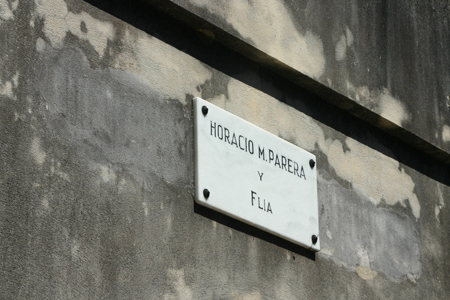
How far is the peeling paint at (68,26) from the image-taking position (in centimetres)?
Answer: 266

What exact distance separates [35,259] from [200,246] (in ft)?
2.18

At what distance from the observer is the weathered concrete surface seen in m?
3.30

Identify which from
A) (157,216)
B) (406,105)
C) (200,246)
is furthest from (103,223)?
(406,105)

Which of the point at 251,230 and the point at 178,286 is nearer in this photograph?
the point at 178,286

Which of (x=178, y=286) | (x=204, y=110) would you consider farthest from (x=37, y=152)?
(x=204, y=110)

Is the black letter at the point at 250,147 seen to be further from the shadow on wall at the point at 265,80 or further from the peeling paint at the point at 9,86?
the peeling paint at the point at 9,86

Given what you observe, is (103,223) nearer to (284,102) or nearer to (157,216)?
(157,216)

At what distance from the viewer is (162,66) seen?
3.01 meters

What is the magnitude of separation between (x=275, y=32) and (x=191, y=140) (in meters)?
0.65

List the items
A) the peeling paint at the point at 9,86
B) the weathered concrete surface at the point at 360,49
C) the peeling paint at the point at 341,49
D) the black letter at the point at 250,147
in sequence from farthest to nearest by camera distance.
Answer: the peeling paint at the point at 341,49, the weathered concrete surface at the point at 360,49, the black letter at the point at 250,147, the peeling paint at the point at 9,86

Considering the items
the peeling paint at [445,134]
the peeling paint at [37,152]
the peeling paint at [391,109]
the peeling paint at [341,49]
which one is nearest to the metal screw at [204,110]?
the peeling paint at [37,152]

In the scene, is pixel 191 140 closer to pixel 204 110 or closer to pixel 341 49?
pixel 204 110

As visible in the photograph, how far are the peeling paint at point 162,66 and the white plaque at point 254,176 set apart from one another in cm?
8

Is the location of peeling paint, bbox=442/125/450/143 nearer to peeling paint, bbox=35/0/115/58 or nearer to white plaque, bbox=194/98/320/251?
white plaque, bbox=194/98/320/251
